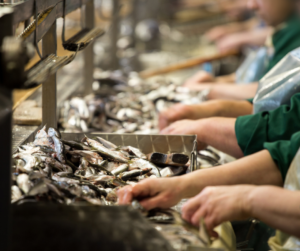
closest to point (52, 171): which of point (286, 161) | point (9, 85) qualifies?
point (9, 85)

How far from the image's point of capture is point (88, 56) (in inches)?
130

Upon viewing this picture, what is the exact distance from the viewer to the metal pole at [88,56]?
320cm

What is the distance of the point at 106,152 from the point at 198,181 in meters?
0.44

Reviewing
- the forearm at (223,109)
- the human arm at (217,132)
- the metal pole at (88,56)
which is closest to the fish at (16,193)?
the human arm at (217,132)

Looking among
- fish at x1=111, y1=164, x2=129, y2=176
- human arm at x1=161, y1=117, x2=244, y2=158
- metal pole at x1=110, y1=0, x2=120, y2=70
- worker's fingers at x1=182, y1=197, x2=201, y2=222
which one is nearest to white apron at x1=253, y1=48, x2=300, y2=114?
human arm at x1=161, y1=117, x2=244, y2=158

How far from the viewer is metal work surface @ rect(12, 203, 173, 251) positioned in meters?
1.08

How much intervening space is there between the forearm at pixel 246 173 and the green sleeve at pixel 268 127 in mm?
364

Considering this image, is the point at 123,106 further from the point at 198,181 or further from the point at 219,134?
the point at 198,181

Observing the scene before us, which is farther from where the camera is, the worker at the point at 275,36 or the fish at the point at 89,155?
the worker at the point at 275,36

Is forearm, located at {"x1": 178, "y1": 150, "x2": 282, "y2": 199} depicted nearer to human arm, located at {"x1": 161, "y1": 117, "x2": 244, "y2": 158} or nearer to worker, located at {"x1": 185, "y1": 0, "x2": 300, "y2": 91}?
human arm, located at {"x1": 161, "y1": 117, "x2": 244, "y2": 158}

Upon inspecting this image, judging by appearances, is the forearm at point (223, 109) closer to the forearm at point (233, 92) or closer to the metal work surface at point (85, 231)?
the forearm at point (233, 92)

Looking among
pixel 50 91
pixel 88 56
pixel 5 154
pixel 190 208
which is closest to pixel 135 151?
pixel 50 91

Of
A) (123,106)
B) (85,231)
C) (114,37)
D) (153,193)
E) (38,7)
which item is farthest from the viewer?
(114,37)

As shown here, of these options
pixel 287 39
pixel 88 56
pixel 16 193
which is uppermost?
pixel 287 39
